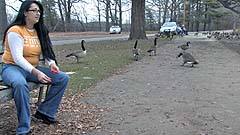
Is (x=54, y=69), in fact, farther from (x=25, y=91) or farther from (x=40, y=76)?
(x=25, y=91)

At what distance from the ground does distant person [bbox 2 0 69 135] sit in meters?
0.37

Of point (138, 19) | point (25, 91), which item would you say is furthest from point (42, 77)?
point (138, 19)

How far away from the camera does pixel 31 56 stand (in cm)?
461

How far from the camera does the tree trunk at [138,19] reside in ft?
77.7

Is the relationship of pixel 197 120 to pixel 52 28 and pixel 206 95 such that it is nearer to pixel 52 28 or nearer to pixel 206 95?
pixel 206 95

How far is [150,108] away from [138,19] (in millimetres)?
18467

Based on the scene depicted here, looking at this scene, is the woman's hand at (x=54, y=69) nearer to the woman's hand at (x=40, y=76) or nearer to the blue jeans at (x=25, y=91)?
the blue jeans at (x=25, y=91)

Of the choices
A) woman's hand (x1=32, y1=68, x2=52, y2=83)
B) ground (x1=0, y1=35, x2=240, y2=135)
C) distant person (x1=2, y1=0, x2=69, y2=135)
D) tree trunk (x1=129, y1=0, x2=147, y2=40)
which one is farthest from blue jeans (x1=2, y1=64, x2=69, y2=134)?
tree trunk (x1=129, y1=0, x2=147, y2=40)

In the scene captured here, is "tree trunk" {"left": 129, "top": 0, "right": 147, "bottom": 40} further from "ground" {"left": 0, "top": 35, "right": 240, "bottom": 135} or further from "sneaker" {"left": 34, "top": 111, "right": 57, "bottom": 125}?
"sneaker" {"left": 34, "top": 111, "right": 57, "bottom": 125}

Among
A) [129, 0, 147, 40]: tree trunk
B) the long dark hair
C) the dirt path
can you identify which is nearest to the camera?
the long dark hair

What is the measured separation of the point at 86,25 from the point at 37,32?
5872 cm

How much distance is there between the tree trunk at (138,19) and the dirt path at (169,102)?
13.9m

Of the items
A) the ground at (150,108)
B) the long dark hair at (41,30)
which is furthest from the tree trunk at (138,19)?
the long dark hair at (41,30)

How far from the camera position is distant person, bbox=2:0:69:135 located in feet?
14.2
